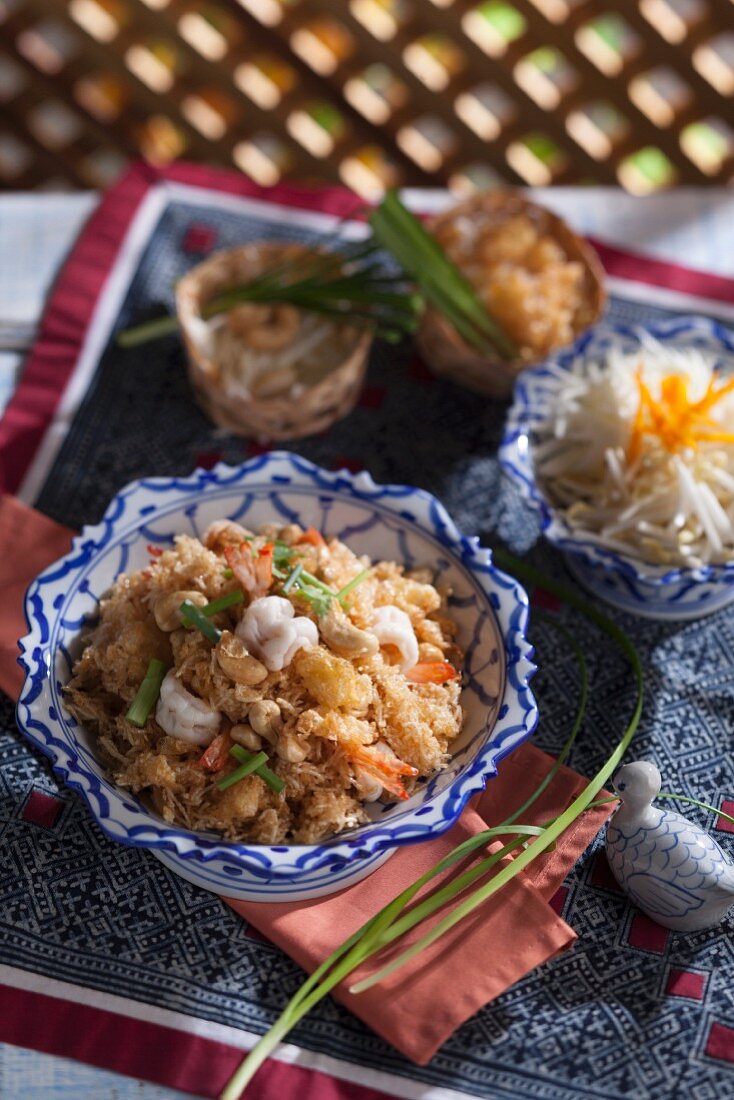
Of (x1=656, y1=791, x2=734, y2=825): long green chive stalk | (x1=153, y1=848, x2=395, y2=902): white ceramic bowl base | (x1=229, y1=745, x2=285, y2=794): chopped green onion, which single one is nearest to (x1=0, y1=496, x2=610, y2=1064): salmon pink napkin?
(x1=153, y1=848, x2=395, y2=902): white ceramic bowl base

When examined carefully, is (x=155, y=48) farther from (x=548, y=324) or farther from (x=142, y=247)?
(x=548, y=324)

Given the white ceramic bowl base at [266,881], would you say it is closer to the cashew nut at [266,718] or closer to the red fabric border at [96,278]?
the cashew nut at [266,718]

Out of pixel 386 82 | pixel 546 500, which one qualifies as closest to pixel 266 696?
pixel 546 500

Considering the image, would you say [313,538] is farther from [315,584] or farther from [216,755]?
[216,755]

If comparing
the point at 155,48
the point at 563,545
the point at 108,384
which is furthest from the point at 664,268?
the point at 155,48

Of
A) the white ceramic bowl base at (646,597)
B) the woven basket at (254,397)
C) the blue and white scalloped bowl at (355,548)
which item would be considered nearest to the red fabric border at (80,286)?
the woven basket at (254,397)

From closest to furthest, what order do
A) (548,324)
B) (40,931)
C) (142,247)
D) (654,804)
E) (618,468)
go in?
(40,931), (654,804), (618,468), (548,324), (142,247)
